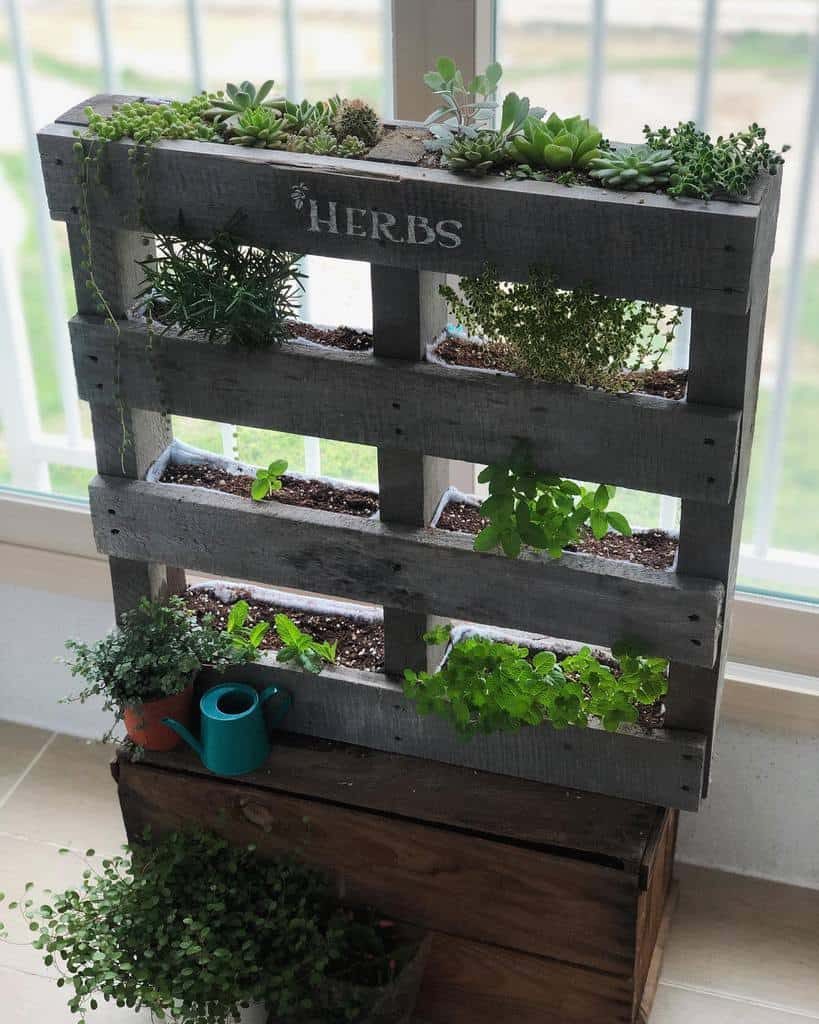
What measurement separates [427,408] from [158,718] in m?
0.64

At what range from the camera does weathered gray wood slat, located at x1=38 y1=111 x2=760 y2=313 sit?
1505mm

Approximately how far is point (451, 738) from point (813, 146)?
98cm

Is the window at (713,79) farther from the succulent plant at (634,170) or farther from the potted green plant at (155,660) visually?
the potted green plant at (155,660)

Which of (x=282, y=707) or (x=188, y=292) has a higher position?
(x=188, y=292)

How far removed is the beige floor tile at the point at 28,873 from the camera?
2.24 m

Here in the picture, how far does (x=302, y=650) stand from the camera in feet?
6.49

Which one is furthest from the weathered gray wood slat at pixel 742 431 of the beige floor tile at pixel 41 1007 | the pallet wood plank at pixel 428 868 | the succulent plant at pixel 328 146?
the beige floor tile at pixel 41 1007

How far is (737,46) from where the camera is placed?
1.90 metres

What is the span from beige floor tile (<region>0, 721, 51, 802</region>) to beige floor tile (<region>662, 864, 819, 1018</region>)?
1217 mm

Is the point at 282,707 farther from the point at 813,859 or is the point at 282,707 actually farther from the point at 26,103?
the point at 26,103

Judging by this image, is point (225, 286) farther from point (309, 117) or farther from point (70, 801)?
point (70, 801)

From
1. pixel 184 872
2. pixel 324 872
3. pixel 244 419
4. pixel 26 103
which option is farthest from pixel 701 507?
pixel 26 103

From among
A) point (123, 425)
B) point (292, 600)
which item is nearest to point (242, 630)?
point (292, 600)

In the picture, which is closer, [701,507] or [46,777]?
[701,507]
